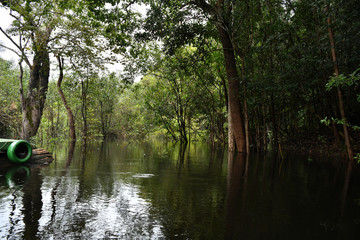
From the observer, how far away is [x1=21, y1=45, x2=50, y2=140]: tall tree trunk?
1330 centimetres

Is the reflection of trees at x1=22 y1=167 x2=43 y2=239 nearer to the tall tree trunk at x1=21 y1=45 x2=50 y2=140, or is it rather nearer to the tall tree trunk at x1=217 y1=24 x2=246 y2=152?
the tall tree trunk at x1=21 y1=45 x2=50 y2=140

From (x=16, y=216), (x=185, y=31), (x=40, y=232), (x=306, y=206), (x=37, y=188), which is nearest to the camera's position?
(x=40, y=232)

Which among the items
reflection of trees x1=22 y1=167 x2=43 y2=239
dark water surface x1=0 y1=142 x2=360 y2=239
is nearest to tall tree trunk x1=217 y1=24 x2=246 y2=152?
dark water surface x1=0 y1=142 x2=360 y2=239

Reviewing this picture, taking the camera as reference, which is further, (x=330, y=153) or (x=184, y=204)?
(x=330, y=153)

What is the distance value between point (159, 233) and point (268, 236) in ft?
3.70

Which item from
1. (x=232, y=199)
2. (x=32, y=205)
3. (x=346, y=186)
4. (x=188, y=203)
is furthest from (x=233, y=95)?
(x=32, y=205)

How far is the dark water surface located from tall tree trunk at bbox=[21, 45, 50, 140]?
7937mm

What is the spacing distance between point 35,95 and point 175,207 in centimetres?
1240

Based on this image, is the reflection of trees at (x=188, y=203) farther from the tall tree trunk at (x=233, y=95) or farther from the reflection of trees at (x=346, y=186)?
the tall tree trunk at (x=233, y=95)

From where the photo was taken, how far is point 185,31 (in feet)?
41.3

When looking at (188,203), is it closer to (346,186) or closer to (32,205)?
(32,205)

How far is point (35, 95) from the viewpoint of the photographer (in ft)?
44.8

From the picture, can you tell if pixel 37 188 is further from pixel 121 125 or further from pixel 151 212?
pixel 121 125

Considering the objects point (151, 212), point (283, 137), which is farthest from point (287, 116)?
point (151, 212)
